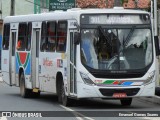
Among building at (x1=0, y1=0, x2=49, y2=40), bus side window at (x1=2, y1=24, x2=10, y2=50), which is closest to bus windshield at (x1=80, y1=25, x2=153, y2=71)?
bus side window at (x1=2, y1=24, x2=10, y2=50)

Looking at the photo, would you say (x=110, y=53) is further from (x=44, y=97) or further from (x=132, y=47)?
(x=44, y=97)

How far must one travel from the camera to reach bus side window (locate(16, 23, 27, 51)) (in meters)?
25.4

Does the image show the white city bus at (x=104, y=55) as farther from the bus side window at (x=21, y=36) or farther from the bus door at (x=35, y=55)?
the bus side window at (x=21, y=36)

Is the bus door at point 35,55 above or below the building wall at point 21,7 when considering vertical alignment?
below

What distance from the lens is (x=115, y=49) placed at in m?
19.8

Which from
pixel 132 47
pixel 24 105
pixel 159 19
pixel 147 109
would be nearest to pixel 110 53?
pixel 132 47

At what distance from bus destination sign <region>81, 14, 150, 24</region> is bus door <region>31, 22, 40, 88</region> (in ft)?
14.1

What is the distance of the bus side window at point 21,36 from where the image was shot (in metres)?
25.4

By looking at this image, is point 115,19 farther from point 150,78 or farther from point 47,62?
point 47,62

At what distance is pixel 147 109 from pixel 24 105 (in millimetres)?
4126

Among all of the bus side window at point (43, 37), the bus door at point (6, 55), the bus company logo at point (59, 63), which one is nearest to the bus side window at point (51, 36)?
the bus side window at point (43, 37)

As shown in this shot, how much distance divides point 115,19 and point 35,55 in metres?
4.93

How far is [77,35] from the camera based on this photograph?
1953 centimetres

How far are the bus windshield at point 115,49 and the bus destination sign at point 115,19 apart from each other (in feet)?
0.68
